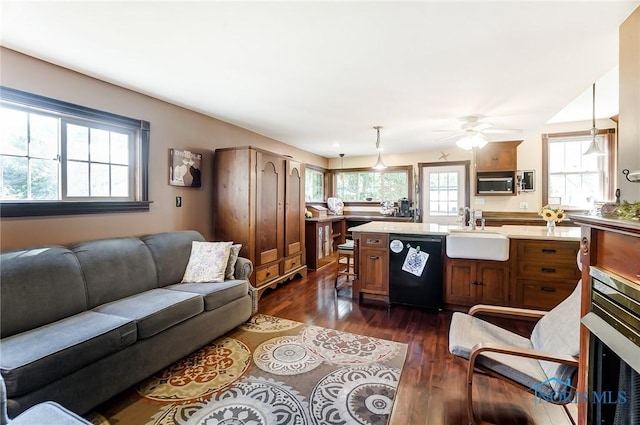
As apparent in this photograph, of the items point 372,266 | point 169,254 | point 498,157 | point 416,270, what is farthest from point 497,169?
point 169,254

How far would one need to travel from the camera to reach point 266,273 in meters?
3.87

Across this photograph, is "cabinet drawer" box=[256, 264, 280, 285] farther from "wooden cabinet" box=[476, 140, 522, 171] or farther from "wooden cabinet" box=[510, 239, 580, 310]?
"wooden cabinet" box=[476, 140, 522, 171]

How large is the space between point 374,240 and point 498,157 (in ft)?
11.3

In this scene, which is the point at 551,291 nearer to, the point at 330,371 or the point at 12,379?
the point at 330,371

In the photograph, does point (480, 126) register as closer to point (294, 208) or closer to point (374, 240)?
point (374, 240)

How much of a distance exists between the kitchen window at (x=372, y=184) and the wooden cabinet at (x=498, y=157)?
1.47 m

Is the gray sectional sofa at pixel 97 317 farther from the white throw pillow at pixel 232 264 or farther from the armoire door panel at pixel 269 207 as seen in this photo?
the armoire door panel at pixel 269 207

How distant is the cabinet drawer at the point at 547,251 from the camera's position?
117 inches

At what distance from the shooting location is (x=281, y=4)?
5.19 feet

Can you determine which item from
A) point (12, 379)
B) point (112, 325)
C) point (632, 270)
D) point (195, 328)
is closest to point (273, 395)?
point (195, 328)

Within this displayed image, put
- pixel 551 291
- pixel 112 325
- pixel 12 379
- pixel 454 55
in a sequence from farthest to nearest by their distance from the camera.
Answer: pixel 551 291 → pixel 454 55 → pixel 112 325 → pixel 12 379

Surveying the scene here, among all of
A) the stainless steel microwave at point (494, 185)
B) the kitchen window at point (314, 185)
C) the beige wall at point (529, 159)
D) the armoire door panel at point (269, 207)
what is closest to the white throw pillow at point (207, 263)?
the armoire door panel at point (269, 207)

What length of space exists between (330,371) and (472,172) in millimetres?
A: 5162

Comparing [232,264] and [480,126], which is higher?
[480,126]
